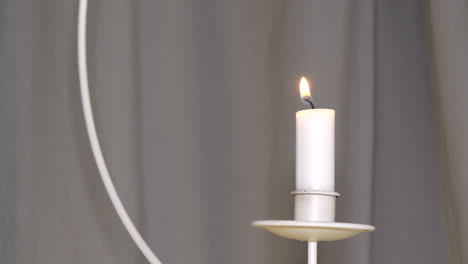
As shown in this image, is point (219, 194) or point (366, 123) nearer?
point (366, 123)

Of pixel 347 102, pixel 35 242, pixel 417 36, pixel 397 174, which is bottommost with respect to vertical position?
pixel 35 242

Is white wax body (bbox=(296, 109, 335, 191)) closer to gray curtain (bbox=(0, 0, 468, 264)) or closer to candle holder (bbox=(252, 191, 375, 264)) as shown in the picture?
candle holder (bbox=(252, 191, 375, 264))

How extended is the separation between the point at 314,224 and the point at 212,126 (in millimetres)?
513

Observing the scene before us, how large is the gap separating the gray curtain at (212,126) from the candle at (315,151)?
31 cm

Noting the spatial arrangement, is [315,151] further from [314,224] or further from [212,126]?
[212,126]

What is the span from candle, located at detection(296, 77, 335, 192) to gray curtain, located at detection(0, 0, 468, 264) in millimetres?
309

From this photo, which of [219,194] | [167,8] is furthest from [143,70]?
[219,194]

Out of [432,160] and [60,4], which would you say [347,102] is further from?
[60,4]

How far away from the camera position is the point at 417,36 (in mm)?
1132

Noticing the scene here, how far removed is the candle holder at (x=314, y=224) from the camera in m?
0.69

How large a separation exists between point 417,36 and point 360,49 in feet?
0.32

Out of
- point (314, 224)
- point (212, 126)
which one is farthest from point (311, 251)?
point (212, 126)

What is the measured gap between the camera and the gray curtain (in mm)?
1097

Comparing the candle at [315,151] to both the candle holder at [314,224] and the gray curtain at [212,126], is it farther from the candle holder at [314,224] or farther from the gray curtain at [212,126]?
the gray curtain at [212,126]
